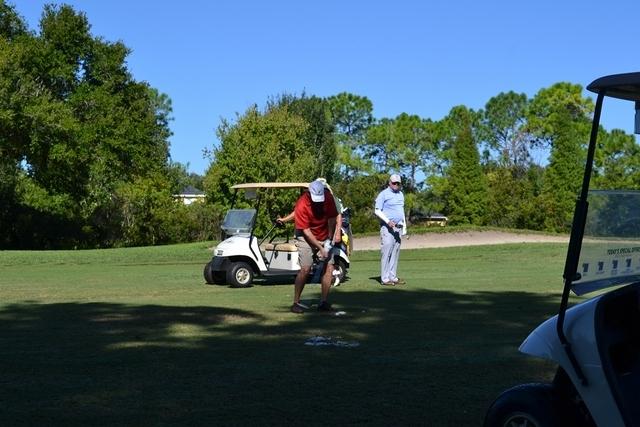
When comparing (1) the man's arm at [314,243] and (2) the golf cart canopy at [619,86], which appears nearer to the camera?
(2) the golf cart canopy at [619,86]

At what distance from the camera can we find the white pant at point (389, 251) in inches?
645

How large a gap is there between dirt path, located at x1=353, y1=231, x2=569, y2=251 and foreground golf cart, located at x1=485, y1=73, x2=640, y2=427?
30.7m

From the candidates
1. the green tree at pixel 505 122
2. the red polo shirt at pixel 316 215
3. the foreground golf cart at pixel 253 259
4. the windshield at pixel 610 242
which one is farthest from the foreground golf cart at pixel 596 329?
the green tree at pixel 505 122

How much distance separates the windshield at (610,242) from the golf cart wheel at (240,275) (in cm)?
1236

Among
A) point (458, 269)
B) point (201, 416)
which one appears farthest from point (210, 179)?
point (201, 416)

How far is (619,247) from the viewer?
4305mm

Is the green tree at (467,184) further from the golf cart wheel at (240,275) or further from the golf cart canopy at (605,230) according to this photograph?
the golf cart canopy at (605,230)

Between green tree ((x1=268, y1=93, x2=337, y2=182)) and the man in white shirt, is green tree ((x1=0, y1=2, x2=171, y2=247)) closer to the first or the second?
green tree ((x1=268, y1=93, x2=337, y2=182))

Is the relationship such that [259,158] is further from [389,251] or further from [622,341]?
[622,341]

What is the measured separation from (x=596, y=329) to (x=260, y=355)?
449cm

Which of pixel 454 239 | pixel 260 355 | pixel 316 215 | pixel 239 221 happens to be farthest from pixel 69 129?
pixel 260 355

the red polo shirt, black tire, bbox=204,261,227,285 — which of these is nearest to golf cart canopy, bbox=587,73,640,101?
the red polo shirt

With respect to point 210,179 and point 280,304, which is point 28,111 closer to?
point 210,179

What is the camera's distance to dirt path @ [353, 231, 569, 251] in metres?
36.0
